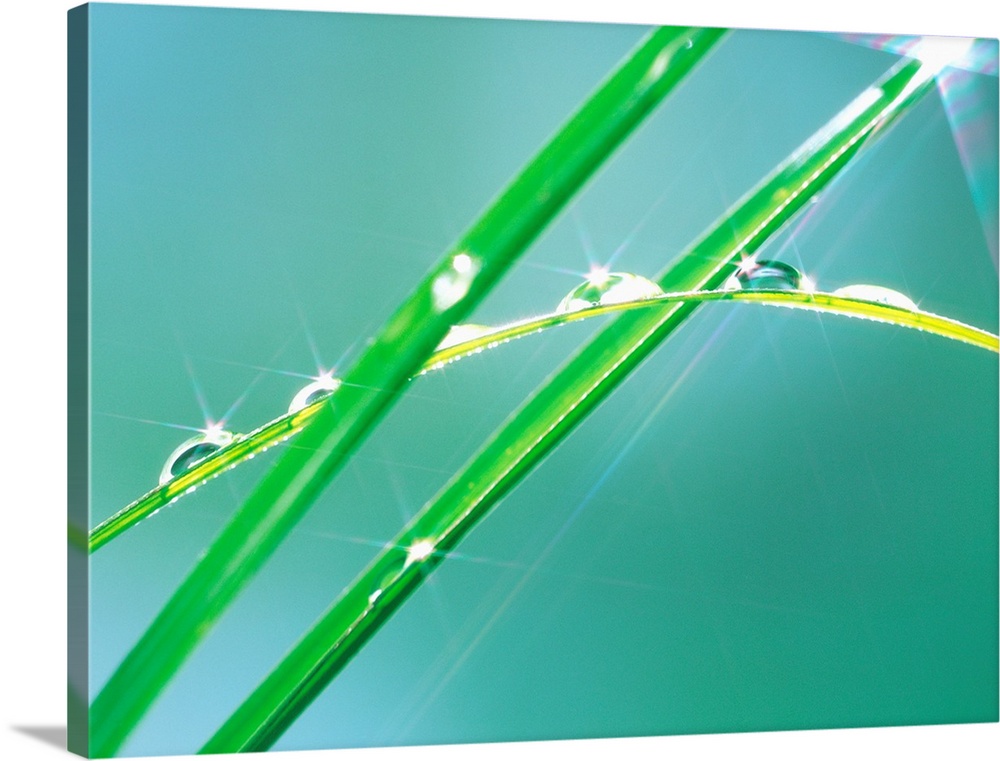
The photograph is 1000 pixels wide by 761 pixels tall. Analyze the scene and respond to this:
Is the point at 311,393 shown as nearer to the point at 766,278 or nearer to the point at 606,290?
the point at 606,290

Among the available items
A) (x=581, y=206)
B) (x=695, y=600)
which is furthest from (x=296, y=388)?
(x=695, y=600)

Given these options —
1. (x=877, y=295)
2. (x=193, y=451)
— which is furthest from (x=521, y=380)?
(x=877, y=295)

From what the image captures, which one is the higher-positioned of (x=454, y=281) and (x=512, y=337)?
(x=454, y=281)

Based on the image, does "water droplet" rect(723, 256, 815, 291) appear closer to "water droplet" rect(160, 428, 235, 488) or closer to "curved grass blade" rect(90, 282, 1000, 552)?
"curved grass blade" rect(90, 282, 1000, 552)

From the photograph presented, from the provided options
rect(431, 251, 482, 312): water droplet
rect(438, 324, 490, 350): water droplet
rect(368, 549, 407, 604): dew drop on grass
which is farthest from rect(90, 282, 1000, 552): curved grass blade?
rect(368, 549, 407, 604): dew drop on grass

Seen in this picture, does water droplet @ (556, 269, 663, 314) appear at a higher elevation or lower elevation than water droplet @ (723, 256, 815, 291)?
lower

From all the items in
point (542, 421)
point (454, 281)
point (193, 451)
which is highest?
point (454, 281)

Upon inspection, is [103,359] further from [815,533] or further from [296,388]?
[815,533]
